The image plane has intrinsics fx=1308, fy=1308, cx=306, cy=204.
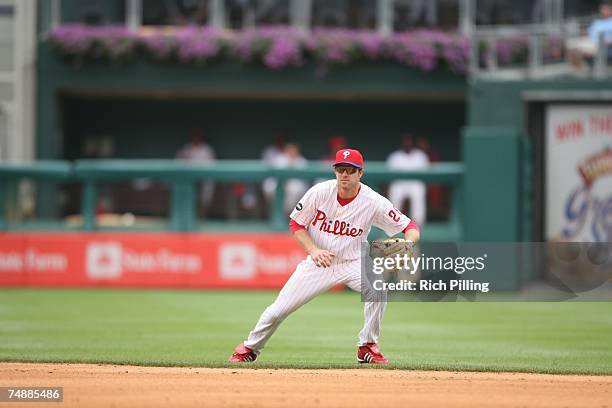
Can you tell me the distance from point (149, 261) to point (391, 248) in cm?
1100

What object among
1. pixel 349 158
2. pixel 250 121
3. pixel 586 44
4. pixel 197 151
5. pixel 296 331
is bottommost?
pixel 296 331

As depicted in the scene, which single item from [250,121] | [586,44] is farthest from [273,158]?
[586,44]

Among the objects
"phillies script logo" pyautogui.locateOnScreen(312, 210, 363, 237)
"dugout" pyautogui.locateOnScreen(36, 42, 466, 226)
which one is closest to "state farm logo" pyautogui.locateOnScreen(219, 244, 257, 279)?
"dugout" pyautogui.locateOnScreen(36, 42, 466, 226)

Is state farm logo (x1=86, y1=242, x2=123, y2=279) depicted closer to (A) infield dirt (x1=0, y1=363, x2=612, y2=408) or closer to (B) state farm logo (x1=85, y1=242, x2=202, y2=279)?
(B) state farm logo (x1=85, y1=242, x2=202, y2=279)

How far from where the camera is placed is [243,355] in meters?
11.5

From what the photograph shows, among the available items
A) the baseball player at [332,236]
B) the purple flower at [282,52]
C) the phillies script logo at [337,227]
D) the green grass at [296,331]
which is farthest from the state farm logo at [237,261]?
the phillies script logo at [337,227]

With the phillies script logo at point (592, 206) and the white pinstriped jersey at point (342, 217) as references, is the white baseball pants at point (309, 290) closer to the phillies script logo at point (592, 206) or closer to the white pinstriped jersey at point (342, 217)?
the white pinstriped jersey at point (342, 217)

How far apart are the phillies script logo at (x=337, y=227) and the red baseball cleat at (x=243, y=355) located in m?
1.30

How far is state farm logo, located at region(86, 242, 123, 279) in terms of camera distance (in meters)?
21.4

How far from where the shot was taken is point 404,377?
1080 cm

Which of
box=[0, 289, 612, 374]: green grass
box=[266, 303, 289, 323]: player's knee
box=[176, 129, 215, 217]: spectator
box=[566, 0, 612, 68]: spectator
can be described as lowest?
box=[0, 289, 612, 374]: green grass

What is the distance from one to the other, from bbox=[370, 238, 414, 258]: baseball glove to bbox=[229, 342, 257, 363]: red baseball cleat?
1.42 metres

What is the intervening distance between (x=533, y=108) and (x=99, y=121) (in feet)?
39.9

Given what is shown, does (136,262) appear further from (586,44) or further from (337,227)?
(337,227)
